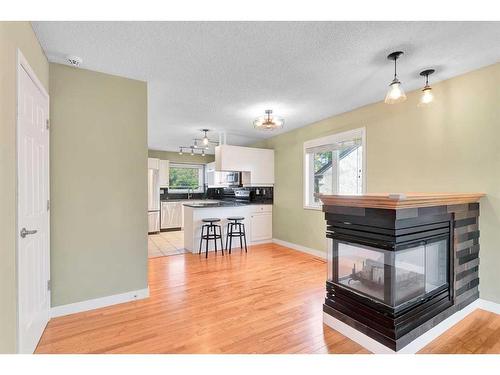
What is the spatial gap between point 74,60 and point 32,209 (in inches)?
53.8

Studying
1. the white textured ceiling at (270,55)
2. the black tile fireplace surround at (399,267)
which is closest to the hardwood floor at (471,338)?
the black tile fireplace surround at (399,267)

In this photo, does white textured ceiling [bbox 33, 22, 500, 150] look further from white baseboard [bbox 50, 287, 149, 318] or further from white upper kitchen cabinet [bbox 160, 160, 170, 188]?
white upper kitchen cabinet [bbox 160, 160, 170, 188]

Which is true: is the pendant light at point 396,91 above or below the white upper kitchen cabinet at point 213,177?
above

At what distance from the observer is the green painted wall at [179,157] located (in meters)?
7.46

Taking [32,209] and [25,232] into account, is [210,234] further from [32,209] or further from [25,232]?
[25,232]

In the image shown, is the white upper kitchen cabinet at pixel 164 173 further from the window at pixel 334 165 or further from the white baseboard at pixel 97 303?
the white baseboard at pixel 97 303

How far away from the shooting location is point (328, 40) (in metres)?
1.97

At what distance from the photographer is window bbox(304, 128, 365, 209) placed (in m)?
3.85

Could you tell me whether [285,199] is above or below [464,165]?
below

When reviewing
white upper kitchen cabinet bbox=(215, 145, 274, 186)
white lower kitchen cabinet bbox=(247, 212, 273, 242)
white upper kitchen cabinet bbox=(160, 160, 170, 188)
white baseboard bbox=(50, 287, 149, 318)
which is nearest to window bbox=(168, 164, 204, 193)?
white upper kitchen cabinet bbox=(160, 160, 170, 188)

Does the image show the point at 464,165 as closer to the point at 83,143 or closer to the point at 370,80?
the point at 370,80

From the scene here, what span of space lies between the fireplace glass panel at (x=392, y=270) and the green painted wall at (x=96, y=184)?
6.97 feet
